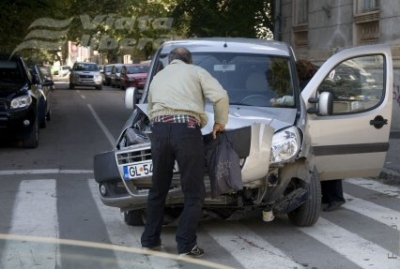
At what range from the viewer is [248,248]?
6473 millimetres

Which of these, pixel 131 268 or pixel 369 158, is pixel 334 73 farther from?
pixel 131 268

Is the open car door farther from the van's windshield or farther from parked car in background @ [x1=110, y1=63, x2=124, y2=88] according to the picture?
parked car in background @ [x1=110, y1=63, x2=124, y2=88]

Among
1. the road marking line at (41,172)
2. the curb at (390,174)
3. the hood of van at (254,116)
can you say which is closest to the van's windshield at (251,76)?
the hood of van at (254,116)

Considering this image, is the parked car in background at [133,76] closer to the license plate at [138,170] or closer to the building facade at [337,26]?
the building facade at [337,26]

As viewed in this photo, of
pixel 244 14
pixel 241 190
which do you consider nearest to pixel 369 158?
pixel 241 190

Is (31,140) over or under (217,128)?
under

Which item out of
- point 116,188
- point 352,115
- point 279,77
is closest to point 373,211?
point 352,115

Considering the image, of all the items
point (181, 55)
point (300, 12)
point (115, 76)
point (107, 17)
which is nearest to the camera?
point (181, 55)

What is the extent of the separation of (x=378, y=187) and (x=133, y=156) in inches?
196

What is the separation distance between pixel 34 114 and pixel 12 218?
605 cm

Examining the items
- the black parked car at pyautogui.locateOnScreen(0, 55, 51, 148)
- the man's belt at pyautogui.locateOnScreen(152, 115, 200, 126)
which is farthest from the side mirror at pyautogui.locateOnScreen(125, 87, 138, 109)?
the black parked car at pyautogui.locateOnScreen(0, 55, 51, 148)

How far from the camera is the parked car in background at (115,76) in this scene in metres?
43.6

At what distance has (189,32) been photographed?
25.3 m

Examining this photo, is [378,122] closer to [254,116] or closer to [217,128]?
[254,116]
